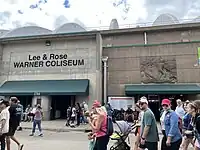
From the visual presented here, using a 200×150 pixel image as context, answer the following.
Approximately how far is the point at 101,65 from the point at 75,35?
3.70 m

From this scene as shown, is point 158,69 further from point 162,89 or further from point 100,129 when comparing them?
point 100,129

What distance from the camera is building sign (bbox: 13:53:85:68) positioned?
19984 mm

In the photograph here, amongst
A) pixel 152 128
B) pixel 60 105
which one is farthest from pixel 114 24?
pixel 152 128

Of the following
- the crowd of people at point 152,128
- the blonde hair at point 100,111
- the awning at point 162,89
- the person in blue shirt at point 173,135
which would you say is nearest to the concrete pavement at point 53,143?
the crowd of people at point 152,128

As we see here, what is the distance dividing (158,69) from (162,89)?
2.08 m

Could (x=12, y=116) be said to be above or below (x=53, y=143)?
above

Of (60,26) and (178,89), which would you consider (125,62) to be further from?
(60,26)

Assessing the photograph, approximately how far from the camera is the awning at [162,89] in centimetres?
1655

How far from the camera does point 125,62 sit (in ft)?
62.7

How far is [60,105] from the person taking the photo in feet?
67.9

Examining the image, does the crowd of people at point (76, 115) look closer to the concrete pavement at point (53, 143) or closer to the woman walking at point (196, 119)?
the concrete pavement at point (53, 143)

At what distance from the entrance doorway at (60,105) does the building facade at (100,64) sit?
0.33 feet

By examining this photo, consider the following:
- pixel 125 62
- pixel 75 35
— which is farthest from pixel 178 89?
pixel 75 35

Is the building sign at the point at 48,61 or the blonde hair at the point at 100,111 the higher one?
the building sign at the point at 48,61
